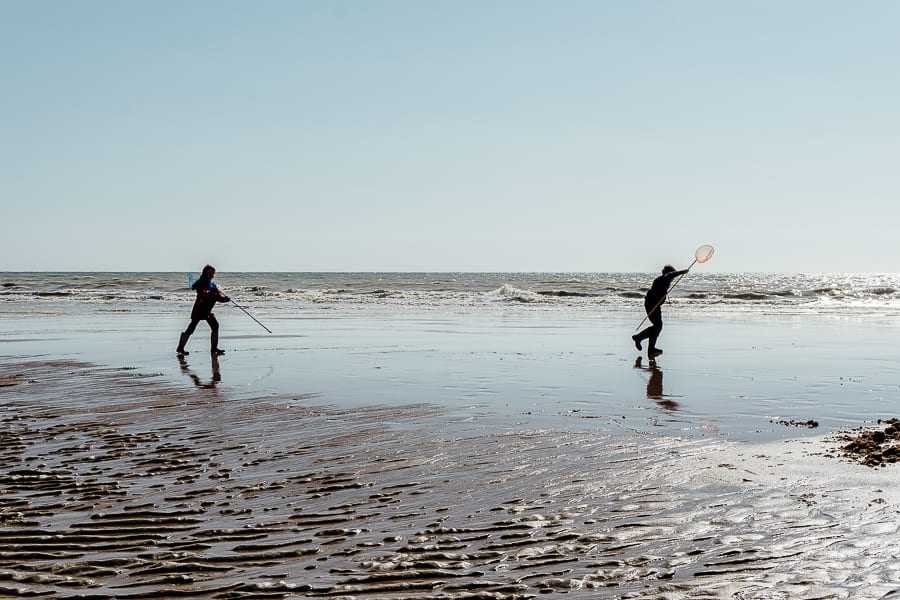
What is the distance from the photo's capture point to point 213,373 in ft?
41.4

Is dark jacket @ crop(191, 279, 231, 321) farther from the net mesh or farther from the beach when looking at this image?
the net mesh

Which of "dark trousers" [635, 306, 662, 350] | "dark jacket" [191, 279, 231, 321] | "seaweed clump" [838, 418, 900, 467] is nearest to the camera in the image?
"seaweed clump" [838, 418, 900, 467]

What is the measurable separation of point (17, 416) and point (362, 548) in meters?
5.79

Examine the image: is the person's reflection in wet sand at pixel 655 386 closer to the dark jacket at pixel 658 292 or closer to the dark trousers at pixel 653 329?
the dark trousers at pixel 653 329

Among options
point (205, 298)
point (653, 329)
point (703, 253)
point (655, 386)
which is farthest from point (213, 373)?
point (703, 253)

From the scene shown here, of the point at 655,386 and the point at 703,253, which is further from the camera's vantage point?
the point at 703,253

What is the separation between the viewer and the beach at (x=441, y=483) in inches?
158

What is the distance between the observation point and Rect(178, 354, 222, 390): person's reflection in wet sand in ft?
36.6

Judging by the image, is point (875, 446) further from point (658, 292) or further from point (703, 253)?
point (703, 253)

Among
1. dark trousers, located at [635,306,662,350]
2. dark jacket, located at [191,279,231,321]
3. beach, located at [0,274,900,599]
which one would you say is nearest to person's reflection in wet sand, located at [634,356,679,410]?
beach, located at [0,274,900,599]

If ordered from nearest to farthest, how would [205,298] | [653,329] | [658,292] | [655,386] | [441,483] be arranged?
[441,483] → [655,386] → [653,329] → [658,292] → [205,298]

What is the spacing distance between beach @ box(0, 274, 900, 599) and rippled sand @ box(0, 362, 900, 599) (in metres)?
0.02

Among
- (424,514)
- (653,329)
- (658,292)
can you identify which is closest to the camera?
(424,514)

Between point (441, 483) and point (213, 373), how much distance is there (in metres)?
7.77
